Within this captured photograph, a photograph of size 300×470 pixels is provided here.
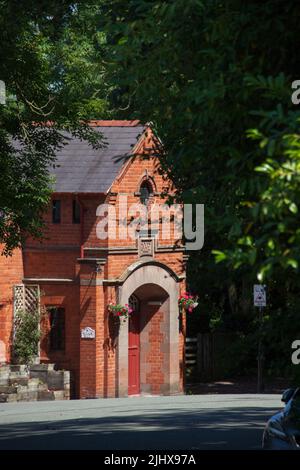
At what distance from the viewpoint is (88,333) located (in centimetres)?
3709

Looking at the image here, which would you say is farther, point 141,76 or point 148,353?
point 148,353

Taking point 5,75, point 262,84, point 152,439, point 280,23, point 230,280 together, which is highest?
point 5,75

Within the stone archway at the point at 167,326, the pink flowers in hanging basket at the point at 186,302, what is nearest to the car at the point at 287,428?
the stone archway at the point at 167,326

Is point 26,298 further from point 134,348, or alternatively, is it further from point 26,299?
point 134,348

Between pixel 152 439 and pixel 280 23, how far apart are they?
10925 mm

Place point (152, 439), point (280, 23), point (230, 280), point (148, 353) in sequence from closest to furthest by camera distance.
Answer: point (280, 23), point (230, 280), point (152, 439), point (148, 353)

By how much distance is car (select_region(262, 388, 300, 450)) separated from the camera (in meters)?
13.0

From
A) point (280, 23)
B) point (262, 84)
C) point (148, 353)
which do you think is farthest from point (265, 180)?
point (148, 353)

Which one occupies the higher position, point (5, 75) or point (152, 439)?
point (5, 75)

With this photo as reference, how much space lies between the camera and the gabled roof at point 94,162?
1475 inches

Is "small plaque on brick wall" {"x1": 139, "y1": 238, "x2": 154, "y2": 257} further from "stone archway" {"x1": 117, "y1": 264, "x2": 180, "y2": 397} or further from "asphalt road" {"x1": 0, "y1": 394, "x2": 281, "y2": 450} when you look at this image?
"asphalt road" {"x1": 0, "y1": 394, "x2": 281, "y2": 450}

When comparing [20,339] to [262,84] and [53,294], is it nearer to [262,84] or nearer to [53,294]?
[53,294]
